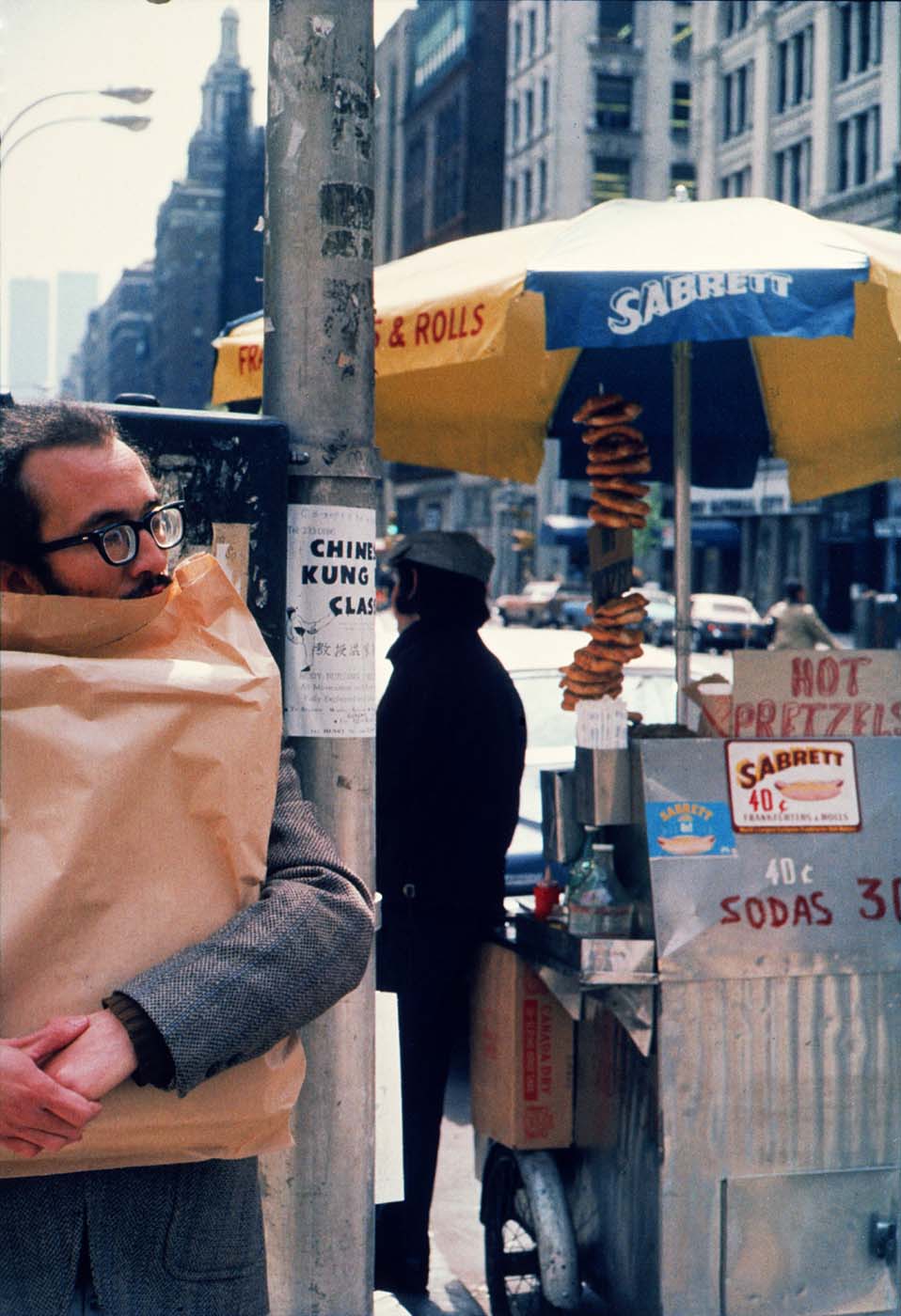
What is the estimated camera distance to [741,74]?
5131 cm

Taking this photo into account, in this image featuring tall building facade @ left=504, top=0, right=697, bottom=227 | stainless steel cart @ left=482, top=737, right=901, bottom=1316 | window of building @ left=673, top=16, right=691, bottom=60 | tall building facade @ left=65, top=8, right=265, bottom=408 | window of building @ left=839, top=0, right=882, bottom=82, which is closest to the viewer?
stainless steel cart @ left=482, top=737, right=901, bottom=1316

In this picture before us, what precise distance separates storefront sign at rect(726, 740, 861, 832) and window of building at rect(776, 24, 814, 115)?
153 ft

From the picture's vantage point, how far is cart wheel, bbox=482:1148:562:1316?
13.6ft

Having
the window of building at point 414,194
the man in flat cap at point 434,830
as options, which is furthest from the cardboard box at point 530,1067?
the window of building at point 414,194

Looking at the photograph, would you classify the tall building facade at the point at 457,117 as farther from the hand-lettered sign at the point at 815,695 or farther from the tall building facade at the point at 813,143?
the hand-lettered sign at the point at 815,695

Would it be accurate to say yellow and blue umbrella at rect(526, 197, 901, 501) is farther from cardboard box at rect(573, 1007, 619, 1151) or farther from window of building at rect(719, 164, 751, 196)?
window of building at rect(719, 164, 751, 196)

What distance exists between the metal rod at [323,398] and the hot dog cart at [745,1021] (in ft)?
3.49

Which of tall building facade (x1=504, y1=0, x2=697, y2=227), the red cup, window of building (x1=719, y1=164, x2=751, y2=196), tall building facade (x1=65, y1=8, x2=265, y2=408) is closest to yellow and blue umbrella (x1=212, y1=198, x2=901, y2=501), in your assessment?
the red cup

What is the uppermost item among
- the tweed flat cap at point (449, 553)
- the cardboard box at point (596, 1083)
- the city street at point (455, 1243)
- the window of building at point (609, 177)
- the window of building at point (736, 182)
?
the window of building at point (609, 177)

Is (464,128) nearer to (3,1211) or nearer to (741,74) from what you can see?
(741,74)

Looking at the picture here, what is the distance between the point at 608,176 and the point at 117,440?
6525 centimetres

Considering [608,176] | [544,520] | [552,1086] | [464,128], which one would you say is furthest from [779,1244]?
[464,128]

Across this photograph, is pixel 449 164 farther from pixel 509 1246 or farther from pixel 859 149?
pixel 509 1246

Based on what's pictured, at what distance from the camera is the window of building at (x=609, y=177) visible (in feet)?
209
